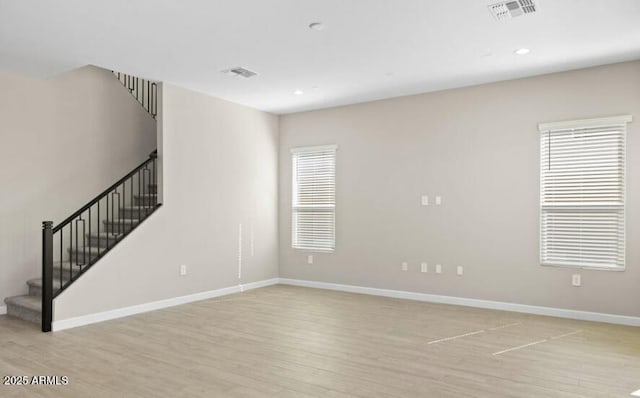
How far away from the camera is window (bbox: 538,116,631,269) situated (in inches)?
204

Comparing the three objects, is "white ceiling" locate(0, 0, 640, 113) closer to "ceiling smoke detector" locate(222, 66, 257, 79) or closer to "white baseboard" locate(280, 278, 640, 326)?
"ceiling smoke detector" locate(222, 66, 257, 79)

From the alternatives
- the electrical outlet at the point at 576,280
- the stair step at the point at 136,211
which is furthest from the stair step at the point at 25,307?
the electrical outlet at the point at 576,280

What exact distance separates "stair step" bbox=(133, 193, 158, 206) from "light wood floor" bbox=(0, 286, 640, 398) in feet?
5.60

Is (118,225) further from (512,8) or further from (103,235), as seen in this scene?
(512,8)

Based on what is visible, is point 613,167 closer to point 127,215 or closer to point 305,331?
point 305,331

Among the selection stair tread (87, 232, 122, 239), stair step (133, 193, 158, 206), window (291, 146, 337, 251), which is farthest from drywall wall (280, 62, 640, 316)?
stair tread (87, 232, 122, 239)

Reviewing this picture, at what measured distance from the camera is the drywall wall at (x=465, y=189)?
527 cm

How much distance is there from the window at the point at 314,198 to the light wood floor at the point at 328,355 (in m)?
1.98

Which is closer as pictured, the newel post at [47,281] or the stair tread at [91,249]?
the newel post at [47,281]

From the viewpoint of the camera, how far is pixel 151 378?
3418mm

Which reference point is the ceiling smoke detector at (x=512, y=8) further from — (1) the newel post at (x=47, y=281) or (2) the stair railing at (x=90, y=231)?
(1) the newel post at (x=47, y=281)

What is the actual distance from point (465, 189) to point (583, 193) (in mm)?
1401

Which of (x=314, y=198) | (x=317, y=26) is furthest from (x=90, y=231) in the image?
(x=317, y=26)

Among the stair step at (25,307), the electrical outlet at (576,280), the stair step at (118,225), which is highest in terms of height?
the stair step at (118,225)
